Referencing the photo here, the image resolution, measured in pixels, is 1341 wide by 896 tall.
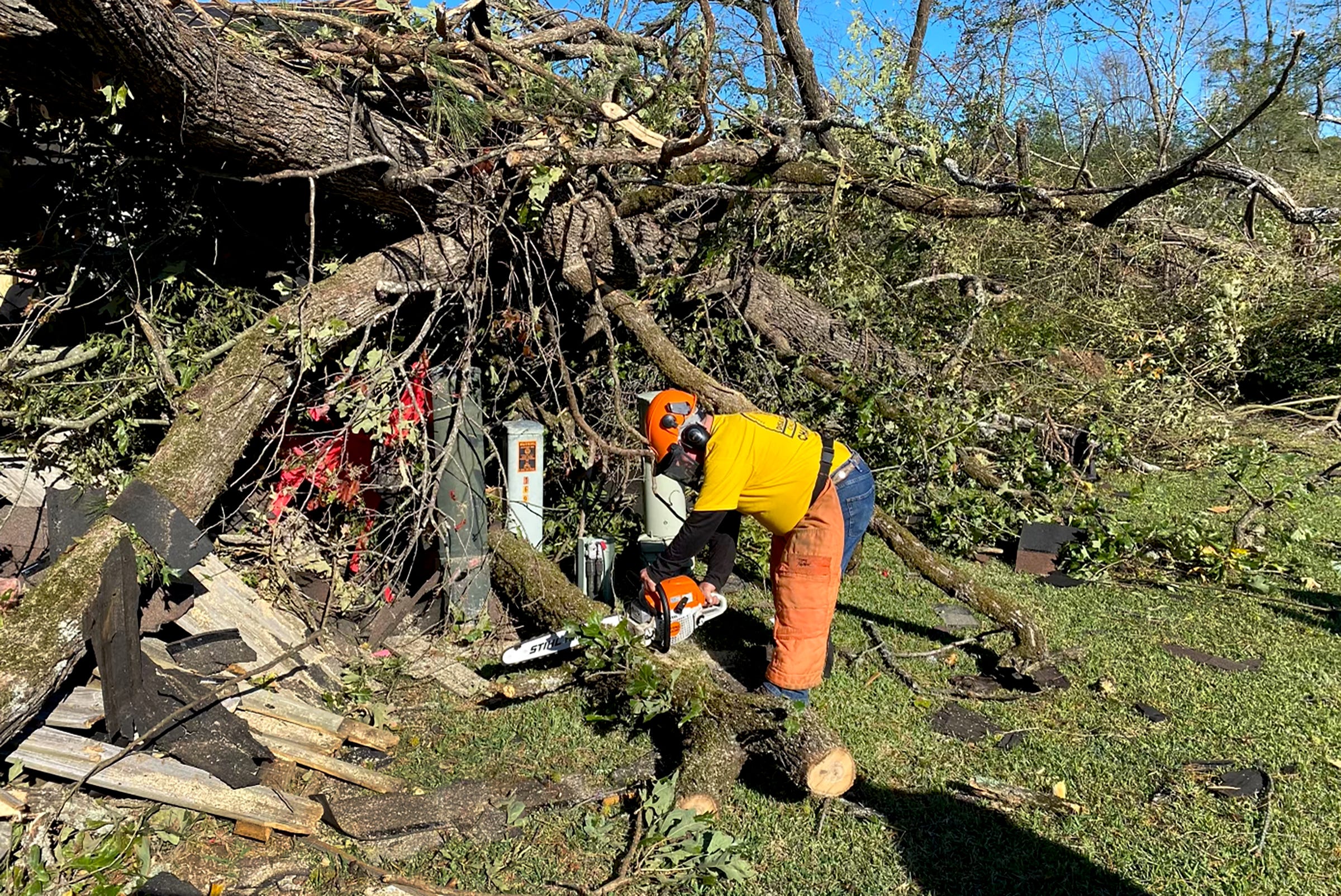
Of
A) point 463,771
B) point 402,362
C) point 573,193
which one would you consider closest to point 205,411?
point 402,362

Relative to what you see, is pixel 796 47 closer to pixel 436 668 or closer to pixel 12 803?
pixel 436 668

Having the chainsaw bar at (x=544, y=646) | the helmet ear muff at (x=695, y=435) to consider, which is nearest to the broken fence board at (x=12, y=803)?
the chainsaw bar at (x=544, y=646)

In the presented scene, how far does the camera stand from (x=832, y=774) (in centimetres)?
338

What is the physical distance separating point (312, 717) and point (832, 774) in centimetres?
218

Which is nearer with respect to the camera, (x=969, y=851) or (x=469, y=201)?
(x=969, y=851)

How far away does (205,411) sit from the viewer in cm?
393

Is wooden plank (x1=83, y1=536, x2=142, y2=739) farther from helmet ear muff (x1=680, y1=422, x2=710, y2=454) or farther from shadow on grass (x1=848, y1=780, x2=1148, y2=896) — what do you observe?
shadow on grass (x1=848, y1=780, x2=1148, y2=896)

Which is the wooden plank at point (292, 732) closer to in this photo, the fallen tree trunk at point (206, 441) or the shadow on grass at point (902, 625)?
the fallen tree trunk at point (206, 441)

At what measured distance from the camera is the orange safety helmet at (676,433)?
12.5ft

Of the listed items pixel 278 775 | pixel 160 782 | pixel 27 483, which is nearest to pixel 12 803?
pixel 160 782

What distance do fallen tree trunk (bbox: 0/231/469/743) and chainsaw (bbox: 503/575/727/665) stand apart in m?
1.57

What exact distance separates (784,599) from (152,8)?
3.48 m

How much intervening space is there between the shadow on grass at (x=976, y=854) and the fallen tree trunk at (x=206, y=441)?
301 centimetres

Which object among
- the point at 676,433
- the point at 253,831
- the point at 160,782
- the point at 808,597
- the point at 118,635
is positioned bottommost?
the point at 253,831
